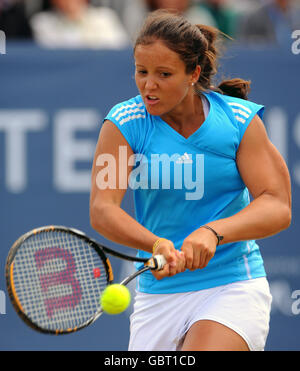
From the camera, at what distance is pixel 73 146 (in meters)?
5.37

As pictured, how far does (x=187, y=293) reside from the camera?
3.25 meters

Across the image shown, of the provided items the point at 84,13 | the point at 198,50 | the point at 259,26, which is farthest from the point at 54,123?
the point at 198,50

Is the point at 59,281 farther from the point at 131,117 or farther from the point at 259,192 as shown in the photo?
the point at 259,192

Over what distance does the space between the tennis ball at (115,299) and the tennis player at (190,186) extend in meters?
0.24

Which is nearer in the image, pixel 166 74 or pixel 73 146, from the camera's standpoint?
pixel 166 74

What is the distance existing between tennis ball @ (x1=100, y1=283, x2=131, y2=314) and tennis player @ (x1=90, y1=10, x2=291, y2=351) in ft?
0.78

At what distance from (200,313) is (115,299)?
0.49m

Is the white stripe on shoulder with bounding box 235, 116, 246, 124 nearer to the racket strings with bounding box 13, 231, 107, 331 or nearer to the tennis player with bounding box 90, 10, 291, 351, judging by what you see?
the tennis player with bounding box 90, 10, 291, 351

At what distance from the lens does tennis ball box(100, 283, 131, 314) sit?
2842 mm

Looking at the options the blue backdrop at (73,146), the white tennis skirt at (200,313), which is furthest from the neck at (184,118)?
the blue backdrop at (73,146)

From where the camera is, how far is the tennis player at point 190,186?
120 inches

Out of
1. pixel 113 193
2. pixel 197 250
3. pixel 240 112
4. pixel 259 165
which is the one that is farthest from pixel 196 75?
pixel 197 250

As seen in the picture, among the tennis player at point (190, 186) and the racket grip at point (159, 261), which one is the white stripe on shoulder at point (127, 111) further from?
the racket grip at point (159, 261)

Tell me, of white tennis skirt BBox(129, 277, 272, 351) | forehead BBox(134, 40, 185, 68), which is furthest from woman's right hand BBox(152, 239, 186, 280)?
forehead BBox(134, 40, 185, 68)
